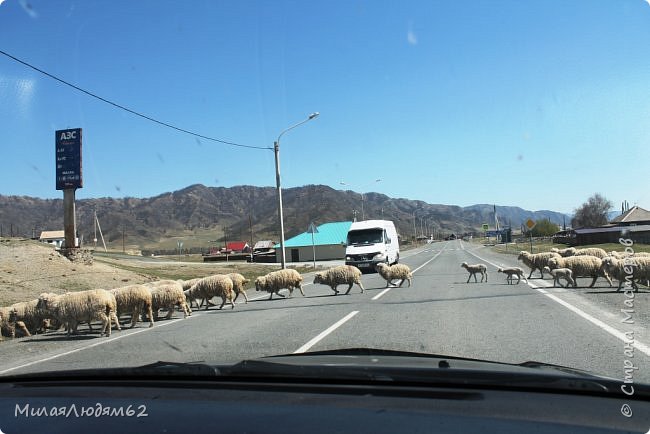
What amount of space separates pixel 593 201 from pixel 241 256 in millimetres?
82129

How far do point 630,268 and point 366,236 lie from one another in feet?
60.7

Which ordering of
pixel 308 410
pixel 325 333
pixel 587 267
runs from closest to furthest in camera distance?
pixel 308 410, pixel 325 333, pixel 587 267

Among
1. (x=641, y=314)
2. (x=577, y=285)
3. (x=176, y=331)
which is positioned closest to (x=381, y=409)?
(x=176, y=331)

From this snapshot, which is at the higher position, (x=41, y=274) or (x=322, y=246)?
(x=41, y=274)

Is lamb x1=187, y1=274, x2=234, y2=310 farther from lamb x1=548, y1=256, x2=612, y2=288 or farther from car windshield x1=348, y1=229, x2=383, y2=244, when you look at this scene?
car windshield x1=348, y1=229, x2=383, y2=244

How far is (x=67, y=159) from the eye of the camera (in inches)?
1153

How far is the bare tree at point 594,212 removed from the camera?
114 meters

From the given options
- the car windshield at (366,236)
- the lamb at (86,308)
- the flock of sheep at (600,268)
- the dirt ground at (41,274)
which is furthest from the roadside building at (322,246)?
the lamb at (86,308)

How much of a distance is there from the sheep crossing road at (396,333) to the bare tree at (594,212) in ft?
363

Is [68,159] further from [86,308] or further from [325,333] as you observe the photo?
[325,333]

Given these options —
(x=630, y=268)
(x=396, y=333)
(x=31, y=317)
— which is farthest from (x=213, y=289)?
(x=630, y=268)

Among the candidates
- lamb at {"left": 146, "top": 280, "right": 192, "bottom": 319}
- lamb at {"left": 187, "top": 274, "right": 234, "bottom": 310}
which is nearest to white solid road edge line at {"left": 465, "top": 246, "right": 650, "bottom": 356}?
lamb at {"left": 187, "top": 274, "right": 234, "bottom": 310}

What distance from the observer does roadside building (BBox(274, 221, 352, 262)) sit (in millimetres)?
72188

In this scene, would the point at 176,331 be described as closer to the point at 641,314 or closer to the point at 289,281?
the point at 289,281
